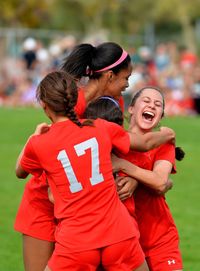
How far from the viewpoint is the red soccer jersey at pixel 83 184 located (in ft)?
16.5

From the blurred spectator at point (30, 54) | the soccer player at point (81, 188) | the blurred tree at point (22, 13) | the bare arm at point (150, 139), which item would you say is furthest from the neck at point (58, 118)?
the blurred tree at point (22, 13)

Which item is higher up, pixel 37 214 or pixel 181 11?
pixel 181 11

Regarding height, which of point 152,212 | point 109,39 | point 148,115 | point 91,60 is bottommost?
point 152,212

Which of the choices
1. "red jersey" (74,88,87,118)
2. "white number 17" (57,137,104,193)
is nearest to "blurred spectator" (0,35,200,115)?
"red jersey" (74,88,87,118)

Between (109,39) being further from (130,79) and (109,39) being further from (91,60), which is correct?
(91,60)

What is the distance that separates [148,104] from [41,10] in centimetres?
3725

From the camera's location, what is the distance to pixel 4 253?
29.1 feet

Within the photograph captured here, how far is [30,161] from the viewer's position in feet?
17.2

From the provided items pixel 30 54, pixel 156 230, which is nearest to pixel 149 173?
pixel 156 230

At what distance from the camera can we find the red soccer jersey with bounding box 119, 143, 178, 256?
19.0 feet

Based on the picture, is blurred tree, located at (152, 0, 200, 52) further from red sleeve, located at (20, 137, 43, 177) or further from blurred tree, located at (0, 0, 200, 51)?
red sleeve, located at (20, 137, 43, 177)

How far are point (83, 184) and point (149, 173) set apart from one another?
631mm

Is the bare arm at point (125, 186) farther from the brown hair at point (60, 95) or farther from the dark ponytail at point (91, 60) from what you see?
the dark ponytail at point (91, 60)

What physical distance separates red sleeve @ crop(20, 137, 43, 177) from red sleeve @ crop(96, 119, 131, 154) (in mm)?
423
